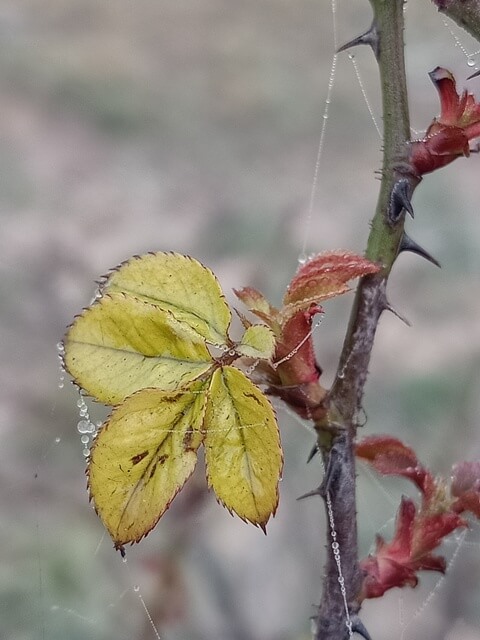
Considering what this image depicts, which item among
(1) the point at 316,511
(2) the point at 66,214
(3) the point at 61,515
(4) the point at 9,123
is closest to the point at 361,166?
(2) the point at 66,214

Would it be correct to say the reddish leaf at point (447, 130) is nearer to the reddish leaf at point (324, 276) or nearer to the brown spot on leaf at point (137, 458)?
the reddish leaf at point (324, 276)

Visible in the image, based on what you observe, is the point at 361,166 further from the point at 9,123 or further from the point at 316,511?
the point at 316,511

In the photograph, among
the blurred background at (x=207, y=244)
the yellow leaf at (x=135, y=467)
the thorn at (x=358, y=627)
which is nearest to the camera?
the yellow leaf at (x=135, y=467)

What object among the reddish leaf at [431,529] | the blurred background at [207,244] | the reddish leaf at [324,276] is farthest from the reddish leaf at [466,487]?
the blurred background at [207,244]

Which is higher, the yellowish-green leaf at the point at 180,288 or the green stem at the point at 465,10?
the green stem at the point at 465,10

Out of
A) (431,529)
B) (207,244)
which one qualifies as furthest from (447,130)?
(207,244)

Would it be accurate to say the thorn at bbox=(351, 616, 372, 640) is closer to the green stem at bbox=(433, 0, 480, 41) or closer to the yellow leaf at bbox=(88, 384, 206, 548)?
the yellow leaf at bbox=(88, 384, 206, 548)

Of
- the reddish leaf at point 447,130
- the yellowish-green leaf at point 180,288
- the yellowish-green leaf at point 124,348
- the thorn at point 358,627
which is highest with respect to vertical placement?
the reddish leaf at point 447,130
